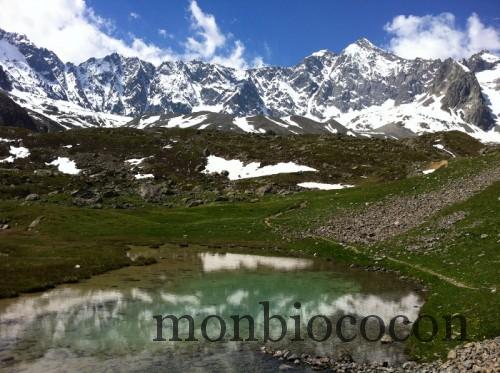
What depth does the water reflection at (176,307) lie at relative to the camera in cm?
2541

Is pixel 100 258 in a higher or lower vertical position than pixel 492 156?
lower

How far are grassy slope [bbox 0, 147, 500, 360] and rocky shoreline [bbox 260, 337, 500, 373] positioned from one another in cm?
136

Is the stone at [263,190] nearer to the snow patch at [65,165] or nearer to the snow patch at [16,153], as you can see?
the snow patch at [65,165]

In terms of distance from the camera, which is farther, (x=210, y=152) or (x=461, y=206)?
(x=210, y=152)

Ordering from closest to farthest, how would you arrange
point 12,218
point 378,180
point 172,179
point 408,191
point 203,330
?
point 203,330 → point 408,191 → point 12,218 → point 378,180 → point 172,179

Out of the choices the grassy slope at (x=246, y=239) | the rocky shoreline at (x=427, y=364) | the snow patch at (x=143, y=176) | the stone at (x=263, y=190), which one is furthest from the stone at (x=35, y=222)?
the rocky shoreline at (x=427, y=364)

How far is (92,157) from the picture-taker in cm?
17638

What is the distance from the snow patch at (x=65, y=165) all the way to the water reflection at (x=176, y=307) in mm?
119472

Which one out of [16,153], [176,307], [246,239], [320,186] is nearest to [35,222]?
[246,239]

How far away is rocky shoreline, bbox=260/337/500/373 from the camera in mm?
21359

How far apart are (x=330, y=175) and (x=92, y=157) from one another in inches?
3348

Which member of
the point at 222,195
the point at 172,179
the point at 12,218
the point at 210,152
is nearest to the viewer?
the point at 12,218

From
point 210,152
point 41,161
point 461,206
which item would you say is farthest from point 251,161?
point 461,206

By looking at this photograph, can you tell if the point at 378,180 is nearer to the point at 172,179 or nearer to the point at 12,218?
the point at 172,179
